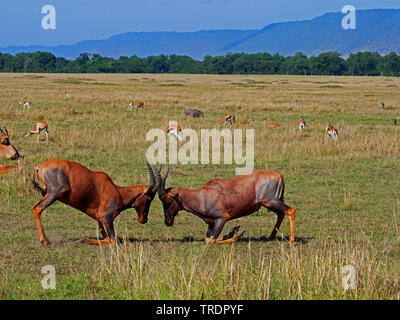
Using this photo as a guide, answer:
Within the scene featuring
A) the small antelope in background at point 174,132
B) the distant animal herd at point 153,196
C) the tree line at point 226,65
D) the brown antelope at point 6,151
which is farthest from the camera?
the tree line at point 226,65

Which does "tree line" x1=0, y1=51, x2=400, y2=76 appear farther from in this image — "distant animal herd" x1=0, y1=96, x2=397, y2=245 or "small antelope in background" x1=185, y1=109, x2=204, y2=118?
"distant animal herd" x1=0, y1=96, x2=397, y2=245

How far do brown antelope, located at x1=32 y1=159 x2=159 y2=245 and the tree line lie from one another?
130051 mm

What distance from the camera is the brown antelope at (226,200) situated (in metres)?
8.35

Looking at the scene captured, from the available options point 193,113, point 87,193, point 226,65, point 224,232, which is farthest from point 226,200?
point 226,65

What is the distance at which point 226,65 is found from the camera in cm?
15412

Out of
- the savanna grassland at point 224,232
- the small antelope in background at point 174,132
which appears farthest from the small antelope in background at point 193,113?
the small antelope in background at point 174,132

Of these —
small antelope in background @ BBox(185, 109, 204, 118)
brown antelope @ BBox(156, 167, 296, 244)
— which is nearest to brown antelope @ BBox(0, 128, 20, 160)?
brown antelope @ BBox(156, 167, 296, 244)

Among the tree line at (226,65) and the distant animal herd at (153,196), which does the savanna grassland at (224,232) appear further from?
the tree line at (226,65)

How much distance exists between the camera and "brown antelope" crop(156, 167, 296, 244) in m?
8.35

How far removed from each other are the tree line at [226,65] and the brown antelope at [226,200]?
425 feet

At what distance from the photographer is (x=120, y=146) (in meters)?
18.1
